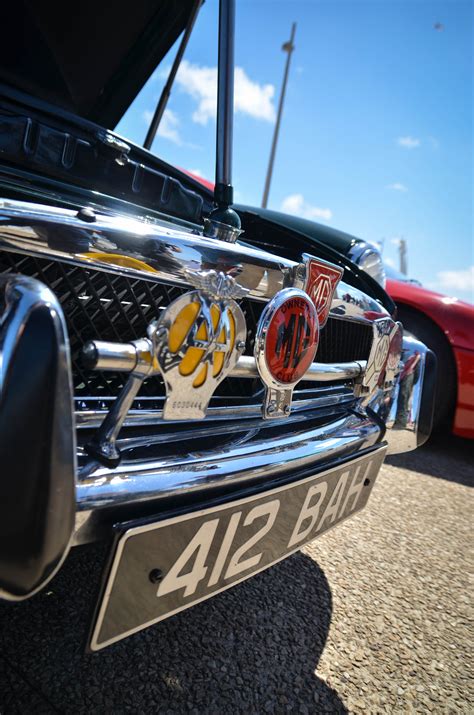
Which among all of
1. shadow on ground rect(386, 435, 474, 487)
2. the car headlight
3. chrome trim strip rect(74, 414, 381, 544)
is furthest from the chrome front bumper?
shadow on ground rect(386, 435, 474, 487)

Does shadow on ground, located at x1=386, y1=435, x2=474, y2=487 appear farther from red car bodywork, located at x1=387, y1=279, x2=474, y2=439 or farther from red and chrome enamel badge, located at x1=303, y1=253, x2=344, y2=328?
red and chrome enamel badge, located at x1=303, y1=253, x2=344, y2=328

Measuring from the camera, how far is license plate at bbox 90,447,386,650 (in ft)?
2.61

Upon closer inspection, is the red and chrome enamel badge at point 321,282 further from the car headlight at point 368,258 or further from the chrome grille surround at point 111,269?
the car headlight at point 368,258

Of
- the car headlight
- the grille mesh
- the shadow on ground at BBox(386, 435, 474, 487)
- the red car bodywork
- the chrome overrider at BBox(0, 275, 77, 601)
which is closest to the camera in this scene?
the chrome overrider at BBox(0, 275, 77, 601)

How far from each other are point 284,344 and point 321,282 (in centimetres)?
27

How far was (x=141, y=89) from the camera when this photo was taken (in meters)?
2.15

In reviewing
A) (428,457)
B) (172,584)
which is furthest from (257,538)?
(428,457)

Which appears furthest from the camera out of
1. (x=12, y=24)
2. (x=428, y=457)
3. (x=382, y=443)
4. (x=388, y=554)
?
(x=428, y=457)

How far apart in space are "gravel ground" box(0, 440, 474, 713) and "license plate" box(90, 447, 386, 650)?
0.07 meters

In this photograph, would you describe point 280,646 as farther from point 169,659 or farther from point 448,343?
point 448,343

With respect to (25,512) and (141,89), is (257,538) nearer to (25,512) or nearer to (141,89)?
(25,512)

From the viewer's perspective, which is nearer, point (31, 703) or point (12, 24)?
point (31, 703)

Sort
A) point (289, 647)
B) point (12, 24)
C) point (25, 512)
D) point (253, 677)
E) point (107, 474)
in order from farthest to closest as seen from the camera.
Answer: point (12, 24) → point (289, 647) → point (253, 677) → point (107, 474) → point (25, 512)

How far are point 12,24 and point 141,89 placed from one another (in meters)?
0.59
